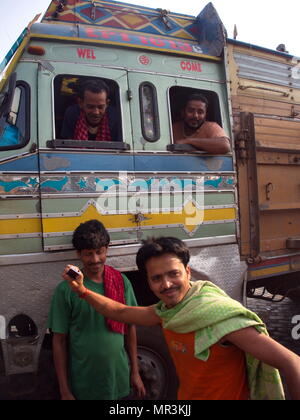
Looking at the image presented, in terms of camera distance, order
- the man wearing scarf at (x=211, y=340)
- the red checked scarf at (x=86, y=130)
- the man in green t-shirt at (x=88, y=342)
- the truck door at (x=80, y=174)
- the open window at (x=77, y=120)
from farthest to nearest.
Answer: the red checked scarf at (x=86, y=130) < the open window at (x=77, y=120) < the truck door at (x=80, y=174) < the man in green t-shirt at (x=88, y=342) < the man wearing scarf at (x=211, y=340)

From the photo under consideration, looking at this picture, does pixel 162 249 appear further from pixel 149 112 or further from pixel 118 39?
pixel 118 39

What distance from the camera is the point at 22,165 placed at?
2535 mm

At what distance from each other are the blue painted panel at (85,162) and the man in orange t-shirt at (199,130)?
591 millimetres

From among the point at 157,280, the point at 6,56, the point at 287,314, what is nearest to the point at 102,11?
the point at 6,56

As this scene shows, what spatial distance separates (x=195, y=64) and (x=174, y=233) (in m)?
1.65

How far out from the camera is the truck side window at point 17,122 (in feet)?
8.38

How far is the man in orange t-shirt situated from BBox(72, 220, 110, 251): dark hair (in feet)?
4.07

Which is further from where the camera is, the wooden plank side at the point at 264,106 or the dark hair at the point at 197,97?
the wooden plank side at the point at 264,106

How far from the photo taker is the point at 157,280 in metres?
1.64

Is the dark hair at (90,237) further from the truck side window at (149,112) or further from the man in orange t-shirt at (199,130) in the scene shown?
the man in orange t-shirt at (199,130)

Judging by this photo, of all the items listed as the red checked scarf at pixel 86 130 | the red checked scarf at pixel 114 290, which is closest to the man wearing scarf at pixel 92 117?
the red checked scarf at pixel 86 130

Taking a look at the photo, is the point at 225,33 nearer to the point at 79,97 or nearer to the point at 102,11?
the point at 102,11

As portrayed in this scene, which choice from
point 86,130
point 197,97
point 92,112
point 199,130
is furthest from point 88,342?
point 197,97

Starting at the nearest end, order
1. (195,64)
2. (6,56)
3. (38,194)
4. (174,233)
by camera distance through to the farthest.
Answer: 1. (38,194)
2. (6,56)
3. (174,233)
4. (195,64)
